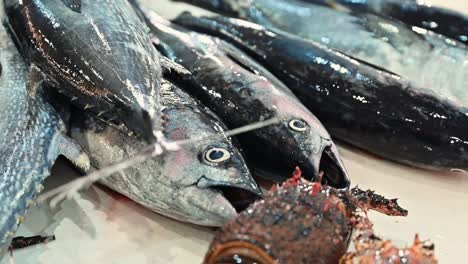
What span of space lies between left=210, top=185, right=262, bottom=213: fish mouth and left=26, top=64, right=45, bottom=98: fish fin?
74cm

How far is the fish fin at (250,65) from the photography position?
8.88 feet

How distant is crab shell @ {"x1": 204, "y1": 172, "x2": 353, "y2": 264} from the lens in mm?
1754

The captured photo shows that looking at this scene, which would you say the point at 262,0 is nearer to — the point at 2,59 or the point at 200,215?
the point at 2,59

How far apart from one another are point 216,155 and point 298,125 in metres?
0.40

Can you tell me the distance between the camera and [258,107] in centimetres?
252

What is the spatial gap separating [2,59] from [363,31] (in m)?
1.70

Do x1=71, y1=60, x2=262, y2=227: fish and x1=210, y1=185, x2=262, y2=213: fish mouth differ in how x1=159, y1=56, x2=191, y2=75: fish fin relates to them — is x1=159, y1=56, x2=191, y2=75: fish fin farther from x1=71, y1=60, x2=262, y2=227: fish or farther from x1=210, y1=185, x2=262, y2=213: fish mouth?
x1=210, y1=185, x2=262, y2=213: fish mouth

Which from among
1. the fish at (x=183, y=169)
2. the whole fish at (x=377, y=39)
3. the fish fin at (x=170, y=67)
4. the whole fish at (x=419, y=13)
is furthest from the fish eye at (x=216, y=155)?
the whole fish at (x=419, y=13)

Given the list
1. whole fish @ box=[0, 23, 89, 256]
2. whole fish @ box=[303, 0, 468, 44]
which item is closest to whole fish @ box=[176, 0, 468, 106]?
whole fish @ box=[303, 0, 468, 44]

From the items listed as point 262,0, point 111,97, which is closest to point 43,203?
point 111,97

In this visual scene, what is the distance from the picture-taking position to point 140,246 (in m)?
2.25

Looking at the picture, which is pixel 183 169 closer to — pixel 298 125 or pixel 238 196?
pixel 238 196

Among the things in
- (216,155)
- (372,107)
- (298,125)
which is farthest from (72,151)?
(372,107)

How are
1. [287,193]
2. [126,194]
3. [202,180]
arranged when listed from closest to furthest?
[287,193] → [202,180] → [126,194]
